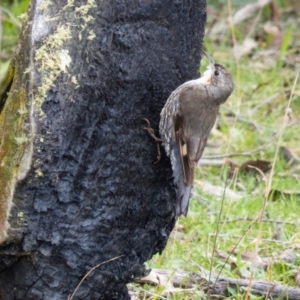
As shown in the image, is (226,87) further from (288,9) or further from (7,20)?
(288,9)

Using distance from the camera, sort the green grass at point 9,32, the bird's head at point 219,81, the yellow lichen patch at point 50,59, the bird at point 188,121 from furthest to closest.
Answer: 1. the green grass at point 9,32
2. the bird's head at point 219,81
3. the bird at point 188,121
4. the yellow lichen patch at point 50,59

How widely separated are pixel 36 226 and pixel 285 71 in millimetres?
5194

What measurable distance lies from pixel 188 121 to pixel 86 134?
0.91 meters

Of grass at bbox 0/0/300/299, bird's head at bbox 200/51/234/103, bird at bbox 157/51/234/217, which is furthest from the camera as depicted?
grass at bbox 0/0/300/299

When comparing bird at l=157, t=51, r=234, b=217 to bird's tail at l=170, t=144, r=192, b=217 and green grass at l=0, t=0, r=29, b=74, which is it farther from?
green grass at l=0, t=0, r=29, b=74

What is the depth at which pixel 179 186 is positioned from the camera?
3.75 metres

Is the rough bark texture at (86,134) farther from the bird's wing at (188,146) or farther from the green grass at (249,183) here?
the green grass at (249,183)

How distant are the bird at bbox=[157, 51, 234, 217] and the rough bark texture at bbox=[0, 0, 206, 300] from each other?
4.2 inches

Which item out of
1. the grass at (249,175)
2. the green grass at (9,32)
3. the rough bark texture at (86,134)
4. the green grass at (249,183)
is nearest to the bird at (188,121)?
the rough bark texture at (86,134)

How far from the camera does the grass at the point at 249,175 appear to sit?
14.8 feet

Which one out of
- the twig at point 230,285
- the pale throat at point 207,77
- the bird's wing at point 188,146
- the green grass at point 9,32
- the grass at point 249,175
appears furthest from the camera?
the green grass at point 9,32

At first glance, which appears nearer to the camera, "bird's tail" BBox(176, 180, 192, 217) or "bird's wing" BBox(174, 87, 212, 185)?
"bird's tail" BBox(176, 180, 192, 217)

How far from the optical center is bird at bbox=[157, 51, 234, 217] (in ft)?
12.1

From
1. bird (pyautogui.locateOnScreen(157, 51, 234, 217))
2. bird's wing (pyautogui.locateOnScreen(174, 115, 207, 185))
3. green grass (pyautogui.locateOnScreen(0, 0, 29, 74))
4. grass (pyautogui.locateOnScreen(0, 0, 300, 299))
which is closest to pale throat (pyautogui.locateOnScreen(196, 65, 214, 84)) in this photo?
bird (pyautogui.locateOnScreen(157, 51, 234, 217))
